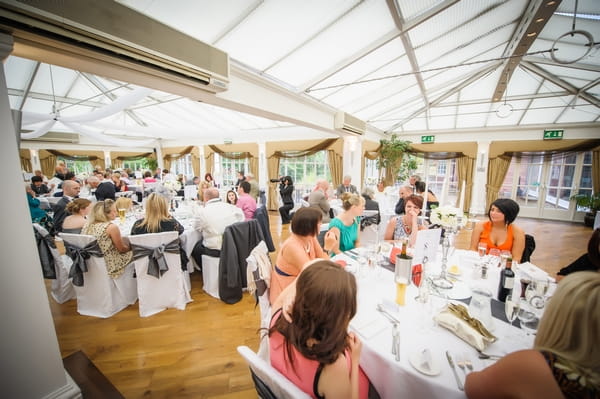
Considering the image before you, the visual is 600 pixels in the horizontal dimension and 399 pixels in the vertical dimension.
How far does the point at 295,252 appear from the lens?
68.2 inches

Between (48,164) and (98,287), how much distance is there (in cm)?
1189

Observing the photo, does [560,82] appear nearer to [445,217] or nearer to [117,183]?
[445,217]

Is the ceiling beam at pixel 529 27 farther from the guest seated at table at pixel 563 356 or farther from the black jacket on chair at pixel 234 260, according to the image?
the black jacket on chair at pixel 234 260

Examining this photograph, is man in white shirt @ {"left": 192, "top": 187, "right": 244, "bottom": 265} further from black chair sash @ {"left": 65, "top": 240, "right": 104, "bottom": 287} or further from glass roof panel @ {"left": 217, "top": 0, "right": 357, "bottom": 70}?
glass roof panel @ {"left": 217, "top": 0, "right": 357, "bottom": 70}

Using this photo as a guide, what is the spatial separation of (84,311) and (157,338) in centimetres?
108

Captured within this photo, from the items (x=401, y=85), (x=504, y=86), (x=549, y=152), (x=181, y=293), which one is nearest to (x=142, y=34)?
A: (x=181, y=293)

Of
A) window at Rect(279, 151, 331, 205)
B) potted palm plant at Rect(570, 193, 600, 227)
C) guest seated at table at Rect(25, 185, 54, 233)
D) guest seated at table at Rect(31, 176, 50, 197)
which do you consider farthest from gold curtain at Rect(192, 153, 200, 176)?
potted palm plant at Rect(570, 193, 600, 227)

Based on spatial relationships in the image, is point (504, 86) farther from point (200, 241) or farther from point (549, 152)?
point (200, 241)

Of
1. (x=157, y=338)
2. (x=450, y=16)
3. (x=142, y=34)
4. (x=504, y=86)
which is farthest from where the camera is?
(x=504, y=86)

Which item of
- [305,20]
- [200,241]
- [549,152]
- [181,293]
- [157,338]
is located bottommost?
[157,338]

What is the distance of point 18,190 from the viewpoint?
4.03ft

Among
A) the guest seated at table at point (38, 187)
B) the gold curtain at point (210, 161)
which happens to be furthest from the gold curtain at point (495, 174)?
the guest seated at table at point (38, 187)

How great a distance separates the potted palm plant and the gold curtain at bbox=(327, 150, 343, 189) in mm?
6713

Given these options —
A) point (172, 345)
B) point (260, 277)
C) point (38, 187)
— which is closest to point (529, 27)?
point (260, 277)
